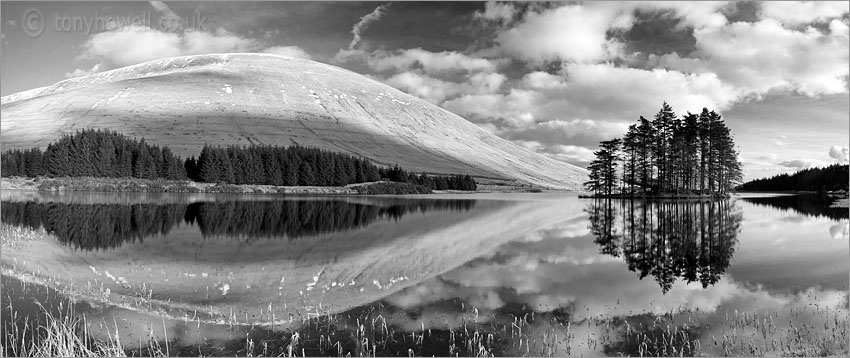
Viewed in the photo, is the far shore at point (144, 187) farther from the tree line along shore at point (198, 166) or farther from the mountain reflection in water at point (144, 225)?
the mountain reflection in water at point (144, 225)

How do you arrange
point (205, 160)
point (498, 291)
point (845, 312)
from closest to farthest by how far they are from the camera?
1. point (845, 312)
2. point (498, 291)
3. point (205, 160)

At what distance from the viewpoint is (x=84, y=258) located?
24.2 meters

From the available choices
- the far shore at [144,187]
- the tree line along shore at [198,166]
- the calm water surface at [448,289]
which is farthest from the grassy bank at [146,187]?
the calm water surface at [448,289]

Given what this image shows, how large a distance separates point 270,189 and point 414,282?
11687 centimetres

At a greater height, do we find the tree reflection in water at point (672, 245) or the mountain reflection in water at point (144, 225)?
the mountain reflection in water at point (144, 225)

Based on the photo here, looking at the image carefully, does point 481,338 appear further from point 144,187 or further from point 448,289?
point 144,187

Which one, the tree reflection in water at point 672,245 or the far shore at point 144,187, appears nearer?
the tree reflection in water at point 672,245

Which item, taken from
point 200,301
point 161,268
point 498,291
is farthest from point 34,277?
point 498,291

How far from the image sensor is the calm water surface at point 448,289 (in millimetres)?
12844

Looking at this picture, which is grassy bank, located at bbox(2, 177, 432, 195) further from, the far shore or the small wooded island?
the small wooded island

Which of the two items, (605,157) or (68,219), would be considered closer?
(68,219)

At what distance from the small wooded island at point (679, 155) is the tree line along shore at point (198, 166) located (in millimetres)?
66955

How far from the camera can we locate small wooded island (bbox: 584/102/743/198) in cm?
9169

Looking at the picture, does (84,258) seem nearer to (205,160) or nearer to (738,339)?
(738,339)
